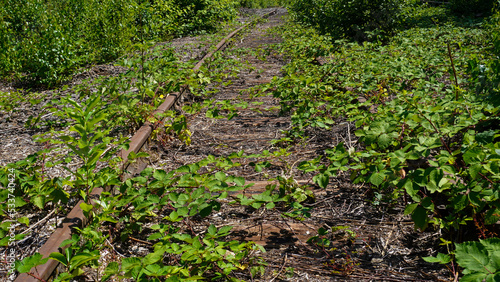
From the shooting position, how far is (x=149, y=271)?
6.06 feet

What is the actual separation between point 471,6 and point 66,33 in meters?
12.9

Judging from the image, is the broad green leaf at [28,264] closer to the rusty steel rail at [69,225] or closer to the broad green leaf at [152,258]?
the rusty steel rail at [69,225]

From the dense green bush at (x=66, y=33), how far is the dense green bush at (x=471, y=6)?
9290mm

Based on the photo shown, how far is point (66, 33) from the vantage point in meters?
6.33

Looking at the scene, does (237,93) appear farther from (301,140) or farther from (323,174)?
(323,174)

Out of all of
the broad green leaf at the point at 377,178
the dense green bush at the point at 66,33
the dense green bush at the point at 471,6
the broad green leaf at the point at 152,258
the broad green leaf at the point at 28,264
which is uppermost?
the dense green bush at the point at 66,33

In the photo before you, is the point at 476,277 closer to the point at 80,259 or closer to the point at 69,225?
the point at 80,259

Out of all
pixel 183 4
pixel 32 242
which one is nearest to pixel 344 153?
pixel 32 242

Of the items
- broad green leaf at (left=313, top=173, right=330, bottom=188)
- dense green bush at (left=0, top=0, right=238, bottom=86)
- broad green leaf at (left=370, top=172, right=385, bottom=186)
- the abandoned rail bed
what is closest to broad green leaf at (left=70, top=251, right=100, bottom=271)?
the abandoned rail bed

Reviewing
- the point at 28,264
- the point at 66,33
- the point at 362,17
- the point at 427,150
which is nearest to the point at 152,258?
the point at 28,264

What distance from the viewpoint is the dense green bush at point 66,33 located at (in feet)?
18.9

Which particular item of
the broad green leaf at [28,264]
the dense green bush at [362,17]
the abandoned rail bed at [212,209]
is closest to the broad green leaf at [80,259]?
the abandoned rail bed at [212,209]

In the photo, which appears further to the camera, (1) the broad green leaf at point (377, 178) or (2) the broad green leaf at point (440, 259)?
(1) the broad green leaf at point (377, 178)

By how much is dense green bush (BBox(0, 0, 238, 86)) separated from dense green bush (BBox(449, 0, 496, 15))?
9290 millimetres
